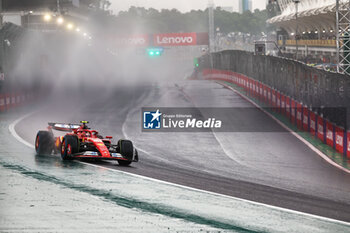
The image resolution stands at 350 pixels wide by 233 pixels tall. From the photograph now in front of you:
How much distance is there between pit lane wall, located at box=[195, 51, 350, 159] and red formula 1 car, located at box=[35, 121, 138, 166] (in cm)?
781

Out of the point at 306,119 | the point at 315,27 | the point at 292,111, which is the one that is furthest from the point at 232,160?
the point at 315,27

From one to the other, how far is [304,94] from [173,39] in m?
98.5

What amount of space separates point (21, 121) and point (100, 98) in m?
12.5

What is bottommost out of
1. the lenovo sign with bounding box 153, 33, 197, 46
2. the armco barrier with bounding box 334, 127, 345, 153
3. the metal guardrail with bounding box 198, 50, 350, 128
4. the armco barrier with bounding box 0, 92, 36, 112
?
the armco barrier with bounding box 334, 127, 345, 153

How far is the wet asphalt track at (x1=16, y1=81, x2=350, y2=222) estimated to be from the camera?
42.0 feet

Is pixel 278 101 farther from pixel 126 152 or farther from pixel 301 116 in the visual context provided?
pixel 126 152

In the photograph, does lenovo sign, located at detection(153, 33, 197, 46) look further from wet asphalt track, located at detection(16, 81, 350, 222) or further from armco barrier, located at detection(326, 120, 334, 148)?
armco barrier, located at detection(326, 120, 334, 148)

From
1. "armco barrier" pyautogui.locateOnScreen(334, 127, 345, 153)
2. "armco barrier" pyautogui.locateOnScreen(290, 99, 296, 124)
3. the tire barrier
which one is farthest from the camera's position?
"armco barrier" pyautogui.locateOnScreen(290, 99, 296, 124)

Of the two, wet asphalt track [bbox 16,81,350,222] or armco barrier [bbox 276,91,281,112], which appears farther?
armco barrier [bbox 276,91,281,112]

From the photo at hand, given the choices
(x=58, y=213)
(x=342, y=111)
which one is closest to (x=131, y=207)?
(x=58, y=213)

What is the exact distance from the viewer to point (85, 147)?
615 inches

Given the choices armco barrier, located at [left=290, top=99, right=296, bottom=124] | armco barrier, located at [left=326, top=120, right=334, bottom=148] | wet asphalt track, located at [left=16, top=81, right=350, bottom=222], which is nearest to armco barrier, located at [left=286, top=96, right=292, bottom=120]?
armco barrier, located at [left=290, top=99, right=296, bottom=124]

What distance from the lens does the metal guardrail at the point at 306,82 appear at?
20562mm

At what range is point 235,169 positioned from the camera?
1661 centimetres
